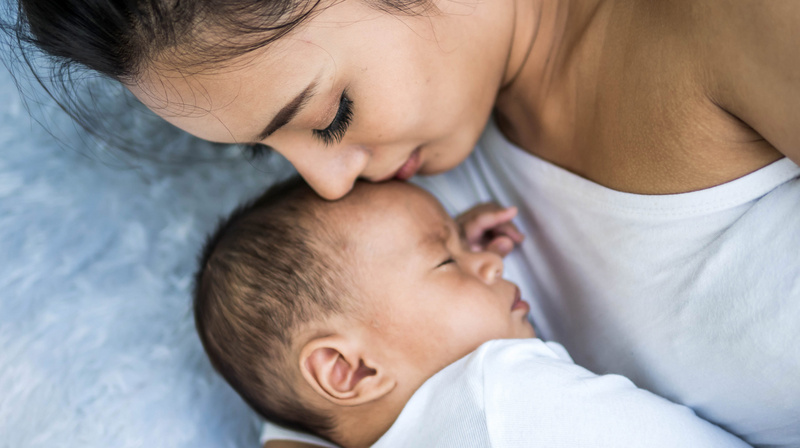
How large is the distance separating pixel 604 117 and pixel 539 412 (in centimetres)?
45

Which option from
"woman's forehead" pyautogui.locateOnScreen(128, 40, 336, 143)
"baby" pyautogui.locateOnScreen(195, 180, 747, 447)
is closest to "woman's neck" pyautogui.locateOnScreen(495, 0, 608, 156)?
"baby" pyautogui.locateOnScreen(195, 180, 747, 447)

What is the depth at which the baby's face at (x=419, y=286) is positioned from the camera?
988 millimetres

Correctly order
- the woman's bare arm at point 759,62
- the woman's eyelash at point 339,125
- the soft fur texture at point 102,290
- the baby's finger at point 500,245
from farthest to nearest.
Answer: the baby's finger at point 500,245, the soft fur texture at point 102,290, the woman's eyelash at point 339,125, the woman's bare arm at point 759,62

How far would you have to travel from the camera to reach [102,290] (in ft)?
3.83

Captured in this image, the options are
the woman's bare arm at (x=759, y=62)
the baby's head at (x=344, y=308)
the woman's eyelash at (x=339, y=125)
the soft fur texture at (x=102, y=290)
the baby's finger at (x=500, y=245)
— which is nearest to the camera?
the woman's bare arm at (x=759, y=62)

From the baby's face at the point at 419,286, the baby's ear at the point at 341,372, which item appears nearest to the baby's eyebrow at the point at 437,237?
the baby's face at the point at 419,286

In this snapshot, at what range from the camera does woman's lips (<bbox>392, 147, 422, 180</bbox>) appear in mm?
1065

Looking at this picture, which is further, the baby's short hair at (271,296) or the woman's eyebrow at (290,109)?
the baby's short hair at (271,296)

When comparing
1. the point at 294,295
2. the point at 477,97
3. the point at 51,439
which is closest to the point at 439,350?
the point at 294,295

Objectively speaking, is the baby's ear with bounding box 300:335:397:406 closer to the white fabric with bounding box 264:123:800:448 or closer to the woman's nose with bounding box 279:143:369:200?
the woman's nose with bounding box 279:143:369:200

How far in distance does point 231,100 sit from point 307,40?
0.42 ft

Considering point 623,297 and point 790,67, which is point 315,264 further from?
point 790,67

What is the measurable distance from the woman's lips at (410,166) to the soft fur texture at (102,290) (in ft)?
1.42

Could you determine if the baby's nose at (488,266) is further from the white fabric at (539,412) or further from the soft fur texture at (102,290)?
the soft fur texture at (102,290)
